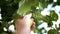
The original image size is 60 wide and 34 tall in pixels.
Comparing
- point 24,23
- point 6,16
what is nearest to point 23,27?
point 24,23

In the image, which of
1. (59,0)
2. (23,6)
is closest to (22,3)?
(23,6)

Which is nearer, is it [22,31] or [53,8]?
[22,31]

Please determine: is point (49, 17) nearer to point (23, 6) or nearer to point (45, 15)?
point (45, 15)

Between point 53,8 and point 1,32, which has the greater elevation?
point 53,8

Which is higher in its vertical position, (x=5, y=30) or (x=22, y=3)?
(x=22, y=3)

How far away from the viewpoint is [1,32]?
75 cm

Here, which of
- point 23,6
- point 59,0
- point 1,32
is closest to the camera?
point 23,6

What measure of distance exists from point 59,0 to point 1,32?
33cm

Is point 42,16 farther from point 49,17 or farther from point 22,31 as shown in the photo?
point 22,31

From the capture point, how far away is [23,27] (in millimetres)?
496

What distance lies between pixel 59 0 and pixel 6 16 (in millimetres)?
252

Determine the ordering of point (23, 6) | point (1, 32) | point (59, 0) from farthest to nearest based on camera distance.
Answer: point (1, 32)
point (59, 0)
point (23, 6)

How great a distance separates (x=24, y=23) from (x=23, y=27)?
0.01 metres

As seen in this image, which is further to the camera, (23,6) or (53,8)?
(53,8)
